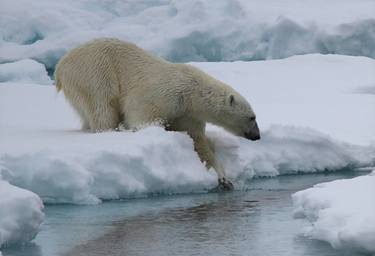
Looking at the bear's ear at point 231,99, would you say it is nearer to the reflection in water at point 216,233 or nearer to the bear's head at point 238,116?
the bear's head at point 238,116

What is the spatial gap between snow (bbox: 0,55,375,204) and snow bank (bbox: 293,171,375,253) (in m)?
1.77

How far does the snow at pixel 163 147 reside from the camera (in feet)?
24.2

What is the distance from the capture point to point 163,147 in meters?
7.96

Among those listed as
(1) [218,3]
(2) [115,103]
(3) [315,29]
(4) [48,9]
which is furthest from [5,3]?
(2) [115,103]

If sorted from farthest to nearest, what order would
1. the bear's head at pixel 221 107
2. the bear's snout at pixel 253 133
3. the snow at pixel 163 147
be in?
the bear's snout at pixel 253 133 < the bear's head at pixel 221 107 < the snow at pixel 163 147

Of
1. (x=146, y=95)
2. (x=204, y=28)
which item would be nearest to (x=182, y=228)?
(x=146, y=95)

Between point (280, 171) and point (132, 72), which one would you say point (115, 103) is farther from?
point (280, 171)

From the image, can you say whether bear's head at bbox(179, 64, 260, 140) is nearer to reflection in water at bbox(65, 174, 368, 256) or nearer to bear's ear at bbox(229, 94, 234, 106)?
bear's ear at bbox(229, 94, 234, 106)

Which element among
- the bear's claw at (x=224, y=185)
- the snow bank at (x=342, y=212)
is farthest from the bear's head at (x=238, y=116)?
the snow bank at (x=342, y=212)

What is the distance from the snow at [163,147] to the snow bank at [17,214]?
58.8 inches

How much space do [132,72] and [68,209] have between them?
2.09 m

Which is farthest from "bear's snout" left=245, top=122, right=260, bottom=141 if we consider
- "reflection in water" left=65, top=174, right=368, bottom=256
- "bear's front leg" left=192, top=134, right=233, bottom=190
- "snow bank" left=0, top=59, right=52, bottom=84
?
"snow bank" left=0, top=59, right=52, bottom=84

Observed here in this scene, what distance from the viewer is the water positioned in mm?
5797

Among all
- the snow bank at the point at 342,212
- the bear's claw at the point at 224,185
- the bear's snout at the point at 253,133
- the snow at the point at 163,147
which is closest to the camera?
the snow bank at the point at 342,212
